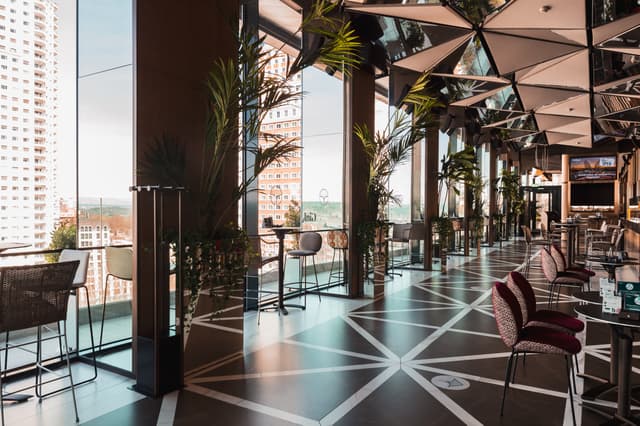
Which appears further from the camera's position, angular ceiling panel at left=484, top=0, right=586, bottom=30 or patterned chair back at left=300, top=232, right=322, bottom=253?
patterned chair back at left=300, top=232, right=322, bottom=253

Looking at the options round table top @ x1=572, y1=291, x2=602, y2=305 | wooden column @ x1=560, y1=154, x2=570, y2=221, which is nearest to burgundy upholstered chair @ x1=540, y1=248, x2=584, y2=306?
round table top @ x1=572, y1=291, x2=602, y2=305

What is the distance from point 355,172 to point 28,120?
423 cm

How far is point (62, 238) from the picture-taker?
3873 millimetres

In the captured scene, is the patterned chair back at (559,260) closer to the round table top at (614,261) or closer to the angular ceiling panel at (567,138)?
the round table top at (614,261)

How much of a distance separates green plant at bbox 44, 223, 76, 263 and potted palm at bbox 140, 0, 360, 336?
1.10 metres

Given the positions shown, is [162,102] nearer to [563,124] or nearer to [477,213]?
[477,213]

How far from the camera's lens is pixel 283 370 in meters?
3.66

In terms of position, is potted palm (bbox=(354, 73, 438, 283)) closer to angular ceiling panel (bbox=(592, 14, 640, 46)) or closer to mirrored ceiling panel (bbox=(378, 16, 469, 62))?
mirrored ceiling panel (bbox=(378, 16, 469, 62))

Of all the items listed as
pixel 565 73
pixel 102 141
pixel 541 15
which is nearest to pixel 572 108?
pixel 565 73

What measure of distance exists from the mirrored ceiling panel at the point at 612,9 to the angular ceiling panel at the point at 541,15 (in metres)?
0.15

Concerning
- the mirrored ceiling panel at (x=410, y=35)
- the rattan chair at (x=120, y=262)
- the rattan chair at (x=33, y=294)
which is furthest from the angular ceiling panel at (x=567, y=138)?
the rattan chair at (x=33, y=294)

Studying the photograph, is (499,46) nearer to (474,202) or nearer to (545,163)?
(474,202)

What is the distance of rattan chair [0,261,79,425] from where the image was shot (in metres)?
2.57

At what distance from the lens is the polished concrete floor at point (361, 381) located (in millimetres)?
2850
